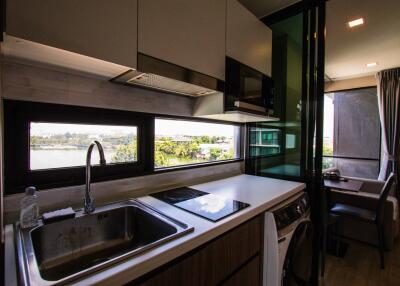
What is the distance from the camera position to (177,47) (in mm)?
1093

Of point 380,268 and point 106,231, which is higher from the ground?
point 106,231

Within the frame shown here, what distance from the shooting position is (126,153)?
4.53 ft

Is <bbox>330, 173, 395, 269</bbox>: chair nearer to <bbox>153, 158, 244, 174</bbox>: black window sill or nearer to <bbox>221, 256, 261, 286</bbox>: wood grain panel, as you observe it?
<bbox>153, 158, 244, 174</bbox>: black window sill

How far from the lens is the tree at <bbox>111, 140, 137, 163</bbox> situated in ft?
4.39

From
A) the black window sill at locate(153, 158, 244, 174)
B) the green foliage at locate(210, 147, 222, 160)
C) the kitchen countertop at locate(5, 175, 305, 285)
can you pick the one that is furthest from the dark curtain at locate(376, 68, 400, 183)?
the green foliage at locate(210, 147, 222, 160)

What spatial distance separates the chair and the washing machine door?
927mm

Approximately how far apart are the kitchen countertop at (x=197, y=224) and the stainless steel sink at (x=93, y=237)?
0.04m

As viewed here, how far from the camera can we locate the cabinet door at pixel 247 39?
1.43 m

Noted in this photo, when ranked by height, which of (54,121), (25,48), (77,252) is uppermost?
(25,48)

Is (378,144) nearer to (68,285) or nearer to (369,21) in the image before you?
(369,21)

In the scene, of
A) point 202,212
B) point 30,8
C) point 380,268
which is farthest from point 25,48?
point 380,268

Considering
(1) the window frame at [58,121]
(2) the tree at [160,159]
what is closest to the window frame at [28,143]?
(1) the window frame at [58,121]

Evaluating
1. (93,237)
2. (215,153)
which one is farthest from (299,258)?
(93,237)

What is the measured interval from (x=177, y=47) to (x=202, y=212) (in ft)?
2.88
